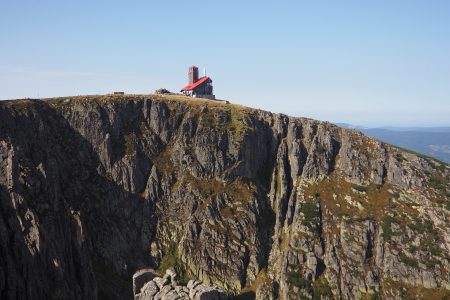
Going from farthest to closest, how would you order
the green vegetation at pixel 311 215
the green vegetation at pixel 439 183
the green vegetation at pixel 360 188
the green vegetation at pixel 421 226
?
the green vegetation at pixel 360 188 < the green vegetation at pixel 311 215 < the green vegetation at pixel 439 183 < the green vegetation at pixel 421 226

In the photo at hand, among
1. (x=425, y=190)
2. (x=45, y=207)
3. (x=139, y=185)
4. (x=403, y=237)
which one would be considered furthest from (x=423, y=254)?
(x=45, y=207)

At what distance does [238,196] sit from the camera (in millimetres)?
176250

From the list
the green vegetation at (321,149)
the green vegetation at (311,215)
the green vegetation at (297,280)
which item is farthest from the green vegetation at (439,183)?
the green vegetation at (297,280)

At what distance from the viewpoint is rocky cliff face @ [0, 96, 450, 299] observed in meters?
152

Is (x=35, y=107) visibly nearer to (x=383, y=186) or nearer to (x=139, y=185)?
(x=139, y=185)

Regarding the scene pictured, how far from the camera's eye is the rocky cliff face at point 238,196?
152 m

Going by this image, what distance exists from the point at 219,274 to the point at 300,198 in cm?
4378

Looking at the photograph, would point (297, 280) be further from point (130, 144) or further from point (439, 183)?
point (130, 144)

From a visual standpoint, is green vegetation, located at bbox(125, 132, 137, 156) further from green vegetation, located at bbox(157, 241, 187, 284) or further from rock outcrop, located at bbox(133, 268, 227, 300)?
rock outcrop, located at bbox(133, 268, 227, 300)

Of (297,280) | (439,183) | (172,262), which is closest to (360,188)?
(439,183)

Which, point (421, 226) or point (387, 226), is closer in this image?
point (421, 226)

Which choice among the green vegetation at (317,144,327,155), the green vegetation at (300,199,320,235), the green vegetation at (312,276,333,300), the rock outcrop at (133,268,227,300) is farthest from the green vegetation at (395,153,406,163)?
the rock outcrop at (133,268,227,300)

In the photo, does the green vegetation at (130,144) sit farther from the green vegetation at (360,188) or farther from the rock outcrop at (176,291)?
the rock outcrop at (176,291)

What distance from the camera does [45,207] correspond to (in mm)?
115062
